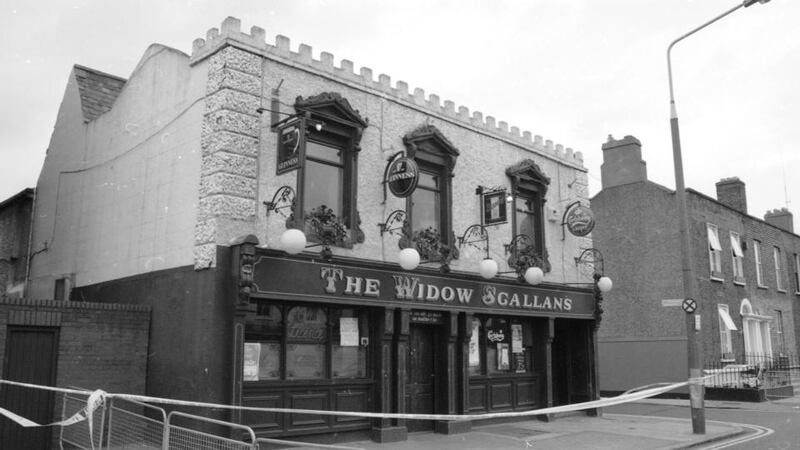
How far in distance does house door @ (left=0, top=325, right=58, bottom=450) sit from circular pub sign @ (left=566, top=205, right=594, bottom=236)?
12.0m

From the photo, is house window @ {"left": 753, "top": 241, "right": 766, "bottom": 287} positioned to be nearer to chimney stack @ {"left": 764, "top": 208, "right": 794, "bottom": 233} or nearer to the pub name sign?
chimney stack @ {"left": 764, "top": 208, "right": 794, "bottom": 233}

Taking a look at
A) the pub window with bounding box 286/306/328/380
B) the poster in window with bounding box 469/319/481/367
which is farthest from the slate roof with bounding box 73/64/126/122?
the poster in window with bounding box 469/319/481/367

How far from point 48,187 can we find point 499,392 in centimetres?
1246

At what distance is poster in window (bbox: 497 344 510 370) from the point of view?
16.8 metres

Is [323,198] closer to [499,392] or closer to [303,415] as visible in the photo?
[303,415]

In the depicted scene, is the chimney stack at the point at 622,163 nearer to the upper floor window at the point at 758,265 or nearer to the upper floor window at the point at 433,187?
the upper floor window at the point at 758,265

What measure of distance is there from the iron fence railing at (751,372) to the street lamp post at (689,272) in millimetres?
7676

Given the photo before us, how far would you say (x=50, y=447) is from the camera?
1141 centimetres

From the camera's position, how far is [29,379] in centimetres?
1113

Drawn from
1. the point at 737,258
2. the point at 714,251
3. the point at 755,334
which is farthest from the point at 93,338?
the point at 755,334

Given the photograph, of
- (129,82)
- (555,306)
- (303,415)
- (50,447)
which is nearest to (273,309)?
(303,415)

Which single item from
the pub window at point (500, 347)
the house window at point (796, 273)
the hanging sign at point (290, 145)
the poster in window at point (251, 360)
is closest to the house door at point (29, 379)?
the poster in window at point (251, 360)

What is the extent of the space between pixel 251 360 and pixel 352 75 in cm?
599

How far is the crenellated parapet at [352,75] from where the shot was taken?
478 inches
